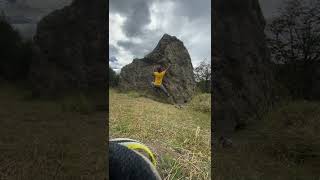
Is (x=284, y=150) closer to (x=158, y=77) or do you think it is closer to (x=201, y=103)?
(x=201, y=103)

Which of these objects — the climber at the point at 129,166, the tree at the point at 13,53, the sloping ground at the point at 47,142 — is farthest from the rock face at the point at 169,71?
the climber at the point at 129,166

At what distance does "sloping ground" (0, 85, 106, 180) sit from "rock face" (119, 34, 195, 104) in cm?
877

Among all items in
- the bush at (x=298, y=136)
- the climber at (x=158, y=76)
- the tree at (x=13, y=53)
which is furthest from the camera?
the climber at (x=158, y=76)

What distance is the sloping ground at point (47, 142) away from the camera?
6.45 ft

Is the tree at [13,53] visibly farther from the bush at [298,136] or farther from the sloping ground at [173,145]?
the bush at [298,136]

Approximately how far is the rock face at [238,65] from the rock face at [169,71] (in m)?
5.36

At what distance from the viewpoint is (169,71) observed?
1174 cm

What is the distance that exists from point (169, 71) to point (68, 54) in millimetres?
9270

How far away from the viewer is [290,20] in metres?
4.18

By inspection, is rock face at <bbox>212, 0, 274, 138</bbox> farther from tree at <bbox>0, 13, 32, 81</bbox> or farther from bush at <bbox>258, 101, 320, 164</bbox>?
tree at <bbox>0, 13, 32, 81</bbox>

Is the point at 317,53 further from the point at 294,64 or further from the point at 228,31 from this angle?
the point at 228,31

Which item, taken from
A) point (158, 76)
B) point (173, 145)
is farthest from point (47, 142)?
point (158, 76)

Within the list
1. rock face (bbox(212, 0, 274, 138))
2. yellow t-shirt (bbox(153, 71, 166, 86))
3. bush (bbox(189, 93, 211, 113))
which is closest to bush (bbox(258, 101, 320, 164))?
rock face (bbox(212, 0, 274, 138))

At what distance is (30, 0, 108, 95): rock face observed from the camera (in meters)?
2.17
